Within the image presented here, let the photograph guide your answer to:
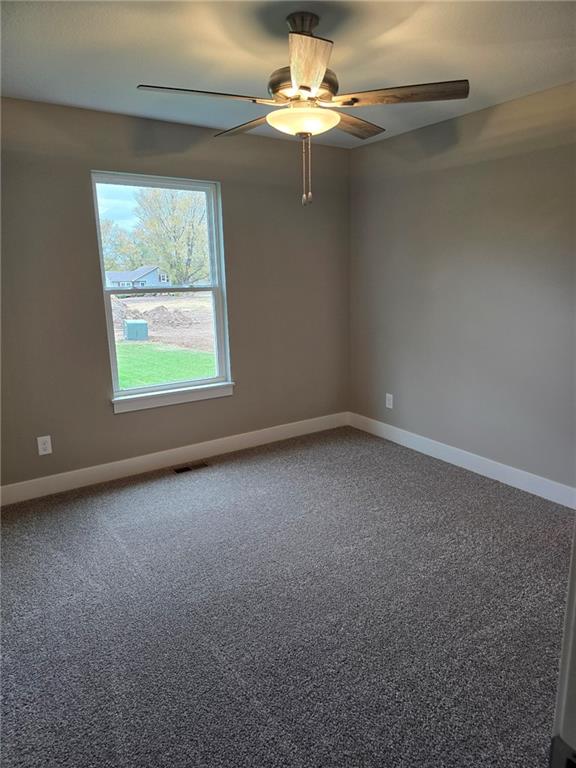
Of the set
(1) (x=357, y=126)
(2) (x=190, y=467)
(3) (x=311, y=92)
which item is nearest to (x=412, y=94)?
(3) (x=311, y=92)

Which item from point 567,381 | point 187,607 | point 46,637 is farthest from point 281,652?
point 567,381

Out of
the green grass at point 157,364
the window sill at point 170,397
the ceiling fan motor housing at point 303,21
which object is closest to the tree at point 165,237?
the green grass at point 157,364

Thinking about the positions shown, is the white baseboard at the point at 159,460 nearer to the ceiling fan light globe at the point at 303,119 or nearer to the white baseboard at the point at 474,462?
the white baseboard at the point at 474,462

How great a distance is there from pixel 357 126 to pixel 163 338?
2018 millimetres

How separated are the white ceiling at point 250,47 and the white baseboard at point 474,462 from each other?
2324 mm

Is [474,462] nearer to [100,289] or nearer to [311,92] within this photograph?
[311,92]

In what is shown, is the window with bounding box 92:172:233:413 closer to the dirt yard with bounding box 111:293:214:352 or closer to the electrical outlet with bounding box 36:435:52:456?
the dirt yard with bounding box 111:293:214:352

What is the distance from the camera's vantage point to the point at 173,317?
12.2 feet

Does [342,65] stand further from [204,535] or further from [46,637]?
[46,637]

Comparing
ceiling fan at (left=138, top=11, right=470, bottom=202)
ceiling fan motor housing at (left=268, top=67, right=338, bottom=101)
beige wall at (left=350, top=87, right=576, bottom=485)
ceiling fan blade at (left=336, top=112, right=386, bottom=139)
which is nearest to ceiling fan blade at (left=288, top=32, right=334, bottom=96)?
ceiling fan at (left=138, top=11, right=470, bottom=202)

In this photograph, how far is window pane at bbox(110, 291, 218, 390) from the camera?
11.6 feet

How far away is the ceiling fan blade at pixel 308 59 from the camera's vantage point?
1.66 metres

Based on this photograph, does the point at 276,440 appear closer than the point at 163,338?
No

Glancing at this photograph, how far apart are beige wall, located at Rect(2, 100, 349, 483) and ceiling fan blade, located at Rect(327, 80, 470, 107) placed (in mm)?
1777
